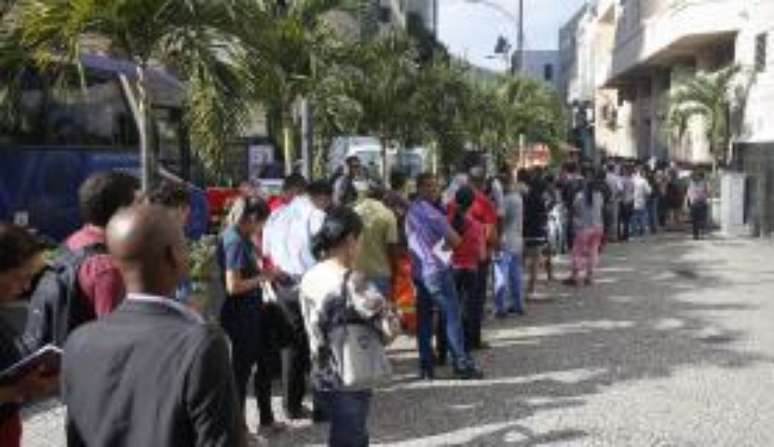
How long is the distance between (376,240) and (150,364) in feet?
21.4

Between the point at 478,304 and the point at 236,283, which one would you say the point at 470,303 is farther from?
the point at 236,283

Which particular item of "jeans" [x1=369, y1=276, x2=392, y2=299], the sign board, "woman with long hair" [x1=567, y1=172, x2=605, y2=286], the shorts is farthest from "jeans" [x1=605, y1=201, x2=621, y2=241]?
"jeans" [x1=369, y1=276, x2=392, y2=299]

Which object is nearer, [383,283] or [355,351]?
[355,351]

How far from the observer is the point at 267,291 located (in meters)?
8.33

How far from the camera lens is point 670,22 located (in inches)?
1735

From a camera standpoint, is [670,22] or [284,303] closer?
[284,303]

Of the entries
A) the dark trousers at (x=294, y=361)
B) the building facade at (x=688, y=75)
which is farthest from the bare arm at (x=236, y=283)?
the building facade at (x=688, y=75)

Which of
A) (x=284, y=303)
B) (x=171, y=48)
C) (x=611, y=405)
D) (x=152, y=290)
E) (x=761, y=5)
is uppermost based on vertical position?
(x=761, y=5)

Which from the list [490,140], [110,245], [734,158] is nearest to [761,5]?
[734,158]

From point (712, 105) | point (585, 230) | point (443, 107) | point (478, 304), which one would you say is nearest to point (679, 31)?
point (712, 105)

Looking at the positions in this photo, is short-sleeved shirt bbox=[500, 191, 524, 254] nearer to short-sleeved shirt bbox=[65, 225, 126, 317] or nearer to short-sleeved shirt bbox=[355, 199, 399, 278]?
short-sleeved shirt bbox=[355, 199, 399, 278]

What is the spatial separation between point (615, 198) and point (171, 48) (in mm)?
17245

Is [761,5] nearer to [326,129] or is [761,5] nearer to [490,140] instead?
[490,140]

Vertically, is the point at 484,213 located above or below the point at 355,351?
above
